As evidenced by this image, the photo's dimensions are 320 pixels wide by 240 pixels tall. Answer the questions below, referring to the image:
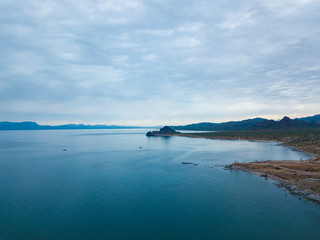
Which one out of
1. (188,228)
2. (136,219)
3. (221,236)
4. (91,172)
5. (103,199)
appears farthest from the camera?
(91,172)

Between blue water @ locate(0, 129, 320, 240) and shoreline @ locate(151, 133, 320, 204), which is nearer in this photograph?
blue water @ locate(0, 129, 320, 240)

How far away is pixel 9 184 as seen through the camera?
43.9 meters

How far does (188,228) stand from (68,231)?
14371 millimetres

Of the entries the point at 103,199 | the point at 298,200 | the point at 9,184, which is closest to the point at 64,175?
the point at 9,184

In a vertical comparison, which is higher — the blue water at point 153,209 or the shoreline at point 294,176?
the shoreline at point 294,176

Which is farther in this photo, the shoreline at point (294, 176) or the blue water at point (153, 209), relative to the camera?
the shoreline at point (294, 176)

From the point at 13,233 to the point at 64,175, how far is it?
1166 inches

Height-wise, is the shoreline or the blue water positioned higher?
the shoreline

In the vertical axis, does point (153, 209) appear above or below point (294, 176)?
below

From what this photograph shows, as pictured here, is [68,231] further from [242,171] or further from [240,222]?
[242,171]

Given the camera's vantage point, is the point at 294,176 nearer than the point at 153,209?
No

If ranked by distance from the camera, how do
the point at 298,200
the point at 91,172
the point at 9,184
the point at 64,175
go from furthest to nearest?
the point at 91,172
the point at 64,175
the point at 9,184
the point at 298,200

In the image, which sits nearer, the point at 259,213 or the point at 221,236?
the point at 221,236

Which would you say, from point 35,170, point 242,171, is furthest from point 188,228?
point 35,170
